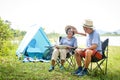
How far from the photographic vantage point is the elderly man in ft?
17.1

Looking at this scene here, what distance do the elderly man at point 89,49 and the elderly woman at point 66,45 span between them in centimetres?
41

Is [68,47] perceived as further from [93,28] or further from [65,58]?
[93,28]

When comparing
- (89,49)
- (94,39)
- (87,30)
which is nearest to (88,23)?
(87,30)

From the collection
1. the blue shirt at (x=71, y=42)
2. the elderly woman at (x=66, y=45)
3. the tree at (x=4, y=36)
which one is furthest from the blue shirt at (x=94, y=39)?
the tree at (x=4, y=36)

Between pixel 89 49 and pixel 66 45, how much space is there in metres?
0.86

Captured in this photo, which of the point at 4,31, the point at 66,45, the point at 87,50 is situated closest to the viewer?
the point at 87,50

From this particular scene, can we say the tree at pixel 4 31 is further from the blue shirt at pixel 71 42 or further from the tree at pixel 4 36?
the blue shirt at pixel 71 42

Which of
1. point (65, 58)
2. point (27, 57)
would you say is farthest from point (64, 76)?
point (27, 57)

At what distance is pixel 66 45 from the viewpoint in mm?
6051

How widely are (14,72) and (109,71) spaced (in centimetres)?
180

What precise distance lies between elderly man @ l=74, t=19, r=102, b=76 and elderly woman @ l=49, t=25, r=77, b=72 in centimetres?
41

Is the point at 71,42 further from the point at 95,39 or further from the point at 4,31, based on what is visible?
the point at 4,31

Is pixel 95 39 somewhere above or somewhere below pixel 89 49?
above

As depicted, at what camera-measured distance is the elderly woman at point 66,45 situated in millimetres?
5914
